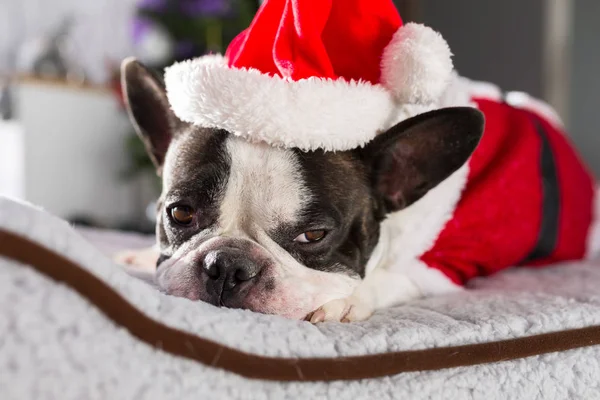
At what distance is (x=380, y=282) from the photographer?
117cm

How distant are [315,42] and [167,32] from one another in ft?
9.70

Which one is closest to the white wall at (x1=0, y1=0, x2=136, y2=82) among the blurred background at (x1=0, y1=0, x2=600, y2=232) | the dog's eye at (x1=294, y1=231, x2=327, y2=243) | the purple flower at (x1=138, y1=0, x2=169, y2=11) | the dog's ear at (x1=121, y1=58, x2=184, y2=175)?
the blurred background at (x1=0, y1=0, x2=600, y2=232)

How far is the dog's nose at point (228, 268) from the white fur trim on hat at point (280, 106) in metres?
0.21

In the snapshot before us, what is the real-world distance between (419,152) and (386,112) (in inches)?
4.0

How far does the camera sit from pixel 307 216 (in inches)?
40.8

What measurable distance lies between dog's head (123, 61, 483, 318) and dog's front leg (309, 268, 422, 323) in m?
0.02

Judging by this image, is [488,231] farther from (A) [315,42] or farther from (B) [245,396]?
(B) [245,396]

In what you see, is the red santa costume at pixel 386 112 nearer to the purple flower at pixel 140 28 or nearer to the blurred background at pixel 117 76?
the blurred background at pixel 117 76

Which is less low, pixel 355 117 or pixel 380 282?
pixel 355 117

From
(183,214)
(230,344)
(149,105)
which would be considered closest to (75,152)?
(149,105)

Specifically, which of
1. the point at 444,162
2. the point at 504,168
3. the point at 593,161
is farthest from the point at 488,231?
the point at 593,161

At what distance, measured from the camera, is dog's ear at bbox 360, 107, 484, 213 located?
1119mm

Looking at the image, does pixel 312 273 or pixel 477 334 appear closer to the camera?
pixel 477 334

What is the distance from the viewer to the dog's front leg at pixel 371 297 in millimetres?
975
